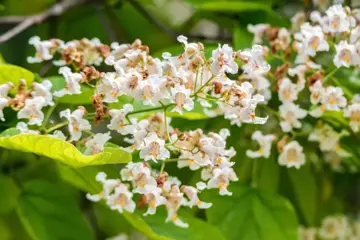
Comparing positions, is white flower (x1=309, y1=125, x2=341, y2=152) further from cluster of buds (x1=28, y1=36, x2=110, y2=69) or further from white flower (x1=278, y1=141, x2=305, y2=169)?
cluster of buds (x1=28, y1=36, x2=110, y2=69)

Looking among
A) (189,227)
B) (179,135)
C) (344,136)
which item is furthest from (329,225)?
(179,135)

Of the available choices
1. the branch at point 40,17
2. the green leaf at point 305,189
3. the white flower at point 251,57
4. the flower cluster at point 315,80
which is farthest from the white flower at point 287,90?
the branch at point 40,17

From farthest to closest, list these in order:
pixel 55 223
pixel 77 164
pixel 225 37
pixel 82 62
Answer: pixel 225 37, pixel 55 223, pixel 82 62, pixel 77 164

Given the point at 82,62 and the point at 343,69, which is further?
the point at 343,69

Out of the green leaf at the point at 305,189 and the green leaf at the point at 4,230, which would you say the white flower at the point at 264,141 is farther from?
the green leaf at the point at 4,230

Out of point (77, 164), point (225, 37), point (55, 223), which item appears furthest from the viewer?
point (225, 37)

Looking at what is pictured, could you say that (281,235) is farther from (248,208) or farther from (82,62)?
(82,62)
